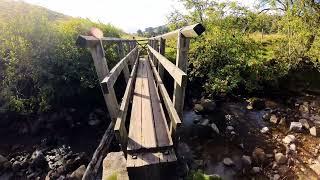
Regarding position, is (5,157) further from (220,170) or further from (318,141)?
(318,141)

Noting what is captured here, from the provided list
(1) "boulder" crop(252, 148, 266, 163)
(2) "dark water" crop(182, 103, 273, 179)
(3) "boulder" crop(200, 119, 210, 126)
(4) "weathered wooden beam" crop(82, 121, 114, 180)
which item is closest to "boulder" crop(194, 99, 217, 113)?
(2) "dark water" crop(182, 103, 273, 179)

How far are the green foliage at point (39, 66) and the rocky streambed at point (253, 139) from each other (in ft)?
20.2

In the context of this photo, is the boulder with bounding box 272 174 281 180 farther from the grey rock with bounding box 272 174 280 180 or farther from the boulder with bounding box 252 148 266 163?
the boulder with bounding box 252 148 266 163

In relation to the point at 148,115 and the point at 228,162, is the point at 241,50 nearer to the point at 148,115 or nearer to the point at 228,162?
the point at 228,162

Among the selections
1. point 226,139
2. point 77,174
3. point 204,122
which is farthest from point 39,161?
point 226,139

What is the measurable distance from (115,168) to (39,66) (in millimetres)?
9561

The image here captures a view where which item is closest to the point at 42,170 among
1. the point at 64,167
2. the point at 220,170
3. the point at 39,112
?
the point at 64,167

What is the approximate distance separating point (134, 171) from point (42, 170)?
6.41 m

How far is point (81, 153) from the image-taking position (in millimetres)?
9438

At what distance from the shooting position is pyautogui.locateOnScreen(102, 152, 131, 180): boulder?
4.19m

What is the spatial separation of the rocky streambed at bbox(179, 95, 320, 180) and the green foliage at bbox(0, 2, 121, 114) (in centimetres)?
615

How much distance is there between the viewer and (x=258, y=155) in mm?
8242

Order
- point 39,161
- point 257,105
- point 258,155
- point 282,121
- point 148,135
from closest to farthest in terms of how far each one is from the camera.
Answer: point 148,135
point 258,155
point 39,161
point 282,121
point 257,105

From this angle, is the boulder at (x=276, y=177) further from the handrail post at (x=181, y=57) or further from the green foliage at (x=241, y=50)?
the green foliage at (x=241, y=50)
